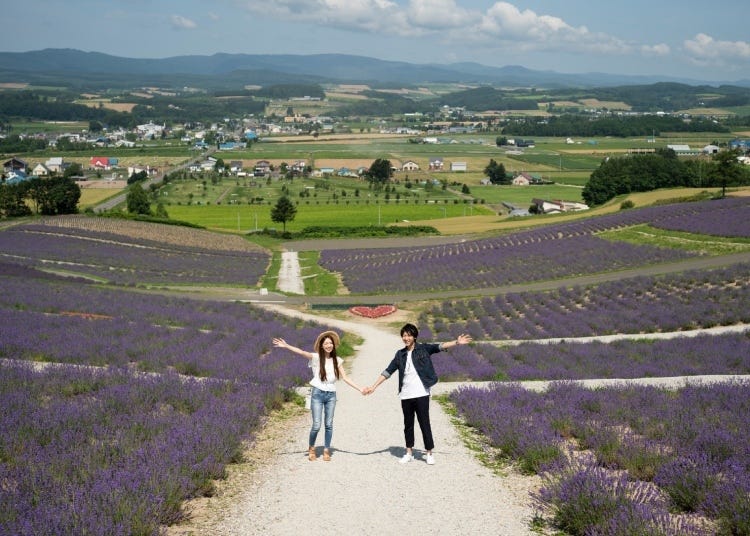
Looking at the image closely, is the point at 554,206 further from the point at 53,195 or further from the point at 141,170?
the point at 141,170

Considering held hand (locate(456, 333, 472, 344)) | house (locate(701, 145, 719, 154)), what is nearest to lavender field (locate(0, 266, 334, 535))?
held hand (locate(456, 333, 472, 344))

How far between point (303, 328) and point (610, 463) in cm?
1848

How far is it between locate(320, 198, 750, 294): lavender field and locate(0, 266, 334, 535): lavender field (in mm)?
22315

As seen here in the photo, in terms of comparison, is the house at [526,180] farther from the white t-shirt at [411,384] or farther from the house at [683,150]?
the white t-shirt at [411,384]

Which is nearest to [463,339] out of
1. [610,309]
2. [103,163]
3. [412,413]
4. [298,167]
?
[412,413]

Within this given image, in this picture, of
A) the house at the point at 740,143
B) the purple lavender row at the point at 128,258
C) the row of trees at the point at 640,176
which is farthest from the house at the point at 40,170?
the house at the point at 740,143

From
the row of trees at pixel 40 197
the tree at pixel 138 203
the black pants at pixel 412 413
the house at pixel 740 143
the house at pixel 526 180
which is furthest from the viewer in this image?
the house at pixel 740 143

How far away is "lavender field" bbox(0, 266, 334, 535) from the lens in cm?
696

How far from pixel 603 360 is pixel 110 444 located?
46.8 ft

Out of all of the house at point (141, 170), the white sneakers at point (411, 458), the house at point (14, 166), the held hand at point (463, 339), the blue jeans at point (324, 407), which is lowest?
the house at point (141, 170)

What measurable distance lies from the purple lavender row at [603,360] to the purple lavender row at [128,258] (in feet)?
90.0

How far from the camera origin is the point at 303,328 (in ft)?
87.8

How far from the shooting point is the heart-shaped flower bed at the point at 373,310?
33853 millimetres

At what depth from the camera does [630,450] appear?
9.05 m
